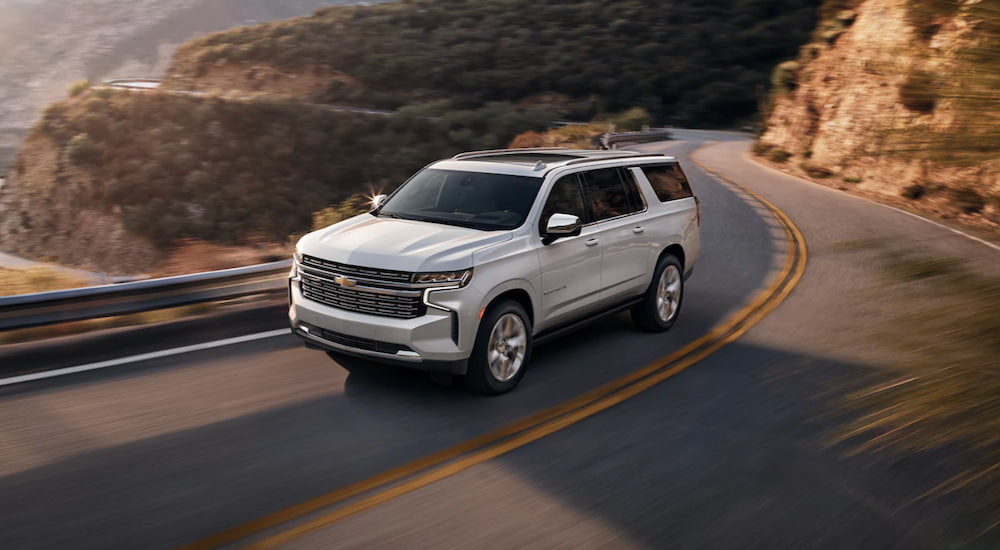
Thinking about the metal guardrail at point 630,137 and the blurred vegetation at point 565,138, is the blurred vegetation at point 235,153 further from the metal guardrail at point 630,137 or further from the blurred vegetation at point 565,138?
the metal guardrail at point 630,137

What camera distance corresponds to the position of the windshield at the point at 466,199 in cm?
706

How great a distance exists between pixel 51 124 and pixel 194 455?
53.5 m

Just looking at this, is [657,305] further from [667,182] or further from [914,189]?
[914,189]

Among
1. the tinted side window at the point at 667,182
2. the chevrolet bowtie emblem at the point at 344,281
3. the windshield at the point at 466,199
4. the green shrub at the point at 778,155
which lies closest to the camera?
the chevrolet bowtie emblem at the point at 344,281

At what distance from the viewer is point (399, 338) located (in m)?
6.05

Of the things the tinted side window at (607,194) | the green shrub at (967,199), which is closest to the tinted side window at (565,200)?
the tinted side window at (607,194)

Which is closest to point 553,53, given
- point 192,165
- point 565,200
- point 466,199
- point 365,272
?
point 192,165

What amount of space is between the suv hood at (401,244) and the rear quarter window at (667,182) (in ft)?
8.76

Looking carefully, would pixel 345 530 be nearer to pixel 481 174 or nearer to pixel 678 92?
pixel 481 174

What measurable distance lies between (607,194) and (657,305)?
1412 mm

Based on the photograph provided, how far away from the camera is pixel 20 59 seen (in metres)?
194

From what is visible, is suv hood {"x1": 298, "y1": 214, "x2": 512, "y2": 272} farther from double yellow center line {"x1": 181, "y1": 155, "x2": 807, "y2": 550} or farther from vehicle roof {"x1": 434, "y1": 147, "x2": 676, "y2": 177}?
double yellow center line {"x1": 181, "y1": 155, "x2": 807, "y2": 550}

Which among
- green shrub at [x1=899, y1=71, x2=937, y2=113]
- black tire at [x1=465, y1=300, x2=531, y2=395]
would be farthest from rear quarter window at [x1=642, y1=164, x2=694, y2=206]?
green shrub at [x1=899, y1=71, x2=937, y2=113]

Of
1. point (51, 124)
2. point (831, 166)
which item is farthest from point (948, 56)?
point (51, 124)
